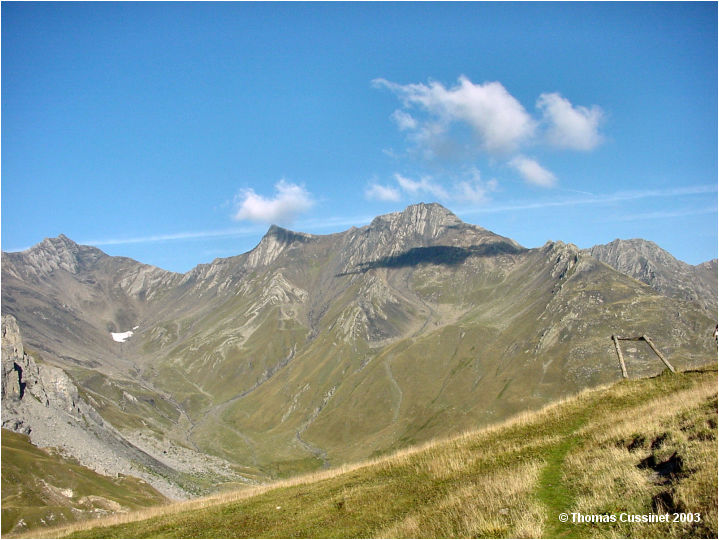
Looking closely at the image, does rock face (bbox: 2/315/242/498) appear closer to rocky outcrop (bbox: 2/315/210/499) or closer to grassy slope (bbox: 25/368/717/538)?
rocky outcrop (bbox: 2/315/210/499)

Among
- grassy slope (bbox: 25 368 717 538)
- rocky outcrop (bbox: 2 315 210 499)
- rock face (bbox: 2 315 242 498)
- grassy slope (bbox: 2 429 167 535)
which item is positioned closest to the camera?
grassy slope (bbox: 25 368 717 538)

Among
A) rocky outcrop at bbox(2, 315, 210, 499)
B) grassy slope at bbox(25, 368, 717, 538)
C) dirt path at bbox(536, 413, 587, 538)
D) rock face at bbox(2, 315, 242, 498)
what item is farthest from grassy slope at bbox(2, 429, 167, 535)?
dirt path at bbox(536, 413, 587, 538)

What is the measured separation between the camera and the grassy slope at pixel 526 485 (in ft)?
43.2

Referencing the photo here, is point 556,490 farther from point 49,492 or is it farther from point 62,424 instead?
point 62,424

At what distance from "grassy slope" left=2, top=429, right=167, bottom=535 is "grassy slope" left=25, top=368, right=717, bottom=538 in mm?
49743

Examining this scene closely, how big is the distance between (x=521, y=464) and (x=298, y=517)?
9.41m

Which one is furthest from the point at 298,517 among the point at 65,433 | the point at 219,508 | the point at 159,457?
the point at 159,457

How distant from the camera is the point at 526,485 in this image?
1603 centimetres

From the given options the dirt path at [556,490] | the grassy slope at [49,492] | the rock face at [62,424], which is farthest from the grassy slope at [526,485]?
the rock face at [62,424]

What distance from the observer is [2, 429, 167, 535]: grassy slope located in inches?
2483

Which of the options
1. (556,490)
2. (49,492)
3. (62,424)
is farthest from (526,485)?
(62,424)

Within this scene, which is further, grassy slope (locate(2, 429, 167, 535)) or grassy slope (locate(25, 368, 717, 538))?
grassy slope (locate(2, 429, 167, 535))

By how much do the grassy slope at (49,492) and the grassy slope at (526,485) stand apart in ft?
163

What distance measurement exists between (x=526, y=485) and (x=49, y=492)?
283 feet
